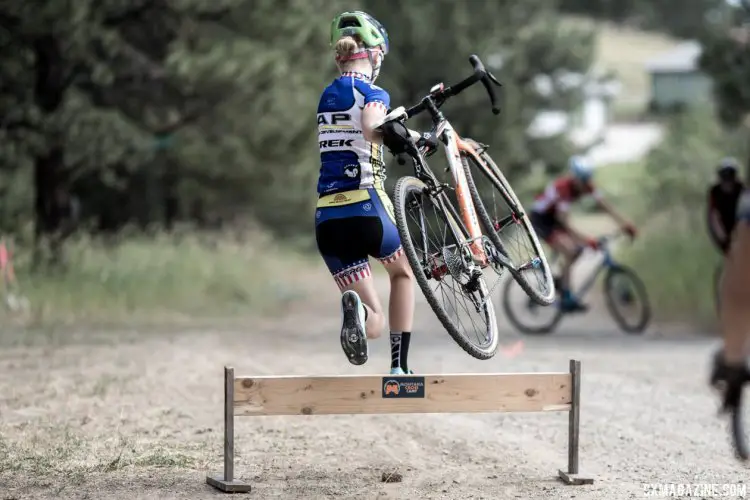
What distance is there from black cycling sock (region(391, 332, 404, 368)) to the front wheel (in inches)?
364

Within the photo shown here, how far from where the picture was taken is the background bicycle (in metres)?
16.4

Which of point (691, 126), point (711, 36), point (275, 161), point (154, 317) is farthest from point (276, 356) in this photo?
point (691, 126)

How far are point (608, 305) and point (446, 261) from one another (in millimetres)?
10212

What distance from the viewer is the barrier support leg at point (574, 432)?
7.87 meters

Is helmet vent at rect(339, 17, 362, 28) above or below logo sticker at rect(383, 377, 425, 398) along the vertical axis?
above

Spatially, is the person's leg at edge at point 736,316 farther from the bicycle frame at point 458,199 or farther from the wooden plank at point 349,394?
the wooden plank at point 349,394

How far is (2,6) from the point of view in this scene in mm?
17219

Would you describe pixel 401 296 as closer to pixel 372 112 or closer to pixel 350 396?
pixel 350 396

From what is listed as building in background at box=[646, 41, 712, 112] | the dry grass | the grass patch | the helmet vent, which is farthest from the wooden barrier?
the dry grass

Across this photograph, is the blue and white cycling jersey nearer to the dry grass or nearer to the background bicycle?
the background bicycle

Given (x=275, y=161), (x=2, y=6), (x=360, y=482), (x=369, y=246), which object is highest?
(x=2, y=6)

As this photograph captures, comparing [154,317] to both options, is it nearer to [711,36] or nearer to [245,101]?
[245,101]

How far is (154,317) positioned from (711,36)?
10388mm

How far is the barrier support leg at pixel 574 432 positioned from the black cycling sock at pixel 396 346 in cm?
111
